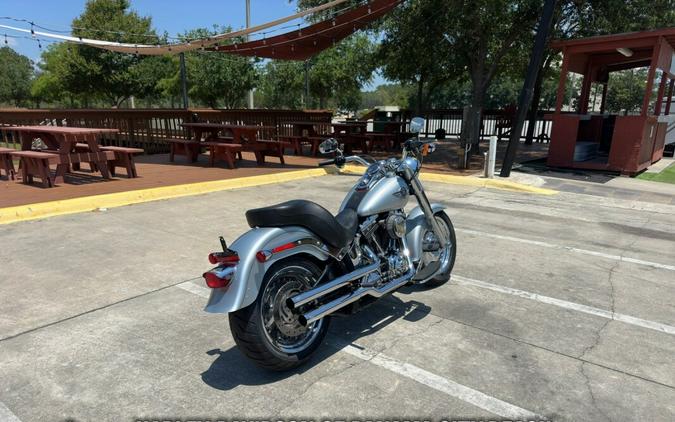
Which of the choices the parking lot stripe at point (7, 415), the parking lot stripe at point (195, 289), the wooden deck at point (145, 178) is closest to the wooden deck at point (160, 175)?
the wooden deck at point (145, 178)

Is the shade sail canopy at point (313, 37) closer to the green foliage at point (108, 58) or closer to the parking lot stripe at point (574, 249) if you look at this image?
the parking lot stripe at point (574, 249)

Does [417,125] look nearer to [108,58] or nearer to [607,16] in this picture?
[607,16]

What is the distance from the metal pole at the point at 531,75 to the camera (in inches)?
376

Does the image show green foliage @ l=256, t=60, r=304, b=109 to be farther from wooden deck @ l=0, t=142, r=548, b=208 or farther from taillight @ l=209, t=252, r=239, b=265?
taillight @ l=209, t=252, r=239, b=265

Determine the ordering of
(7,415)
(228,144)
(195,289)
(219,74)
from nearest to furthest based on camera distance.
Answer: (7,415) < (195,289) < (228,144) < (219,74)

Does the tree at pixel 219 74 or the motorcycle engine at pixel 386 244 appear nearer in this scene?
the motorcycle engine at pixel 386 244

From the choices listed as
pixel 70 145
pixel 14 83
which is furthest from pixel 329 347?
pixel 14 83

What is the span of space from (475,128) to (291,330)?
508 inches

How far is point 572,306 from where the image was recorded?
3.86 metres

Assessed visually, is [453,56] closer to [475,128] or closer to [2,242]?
[475,128]

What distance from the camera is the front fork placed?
364cm

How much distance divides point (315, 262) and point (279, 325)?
1.51ft

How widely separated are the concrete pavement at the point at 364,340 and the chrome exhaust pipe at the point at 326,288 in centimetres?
49

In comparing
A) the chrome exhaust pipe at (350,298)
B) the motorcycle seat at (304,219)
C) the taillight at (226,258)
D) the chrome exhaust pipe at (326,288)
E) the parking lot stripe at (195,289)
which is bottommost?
the parking lot stripe at (195,289)
